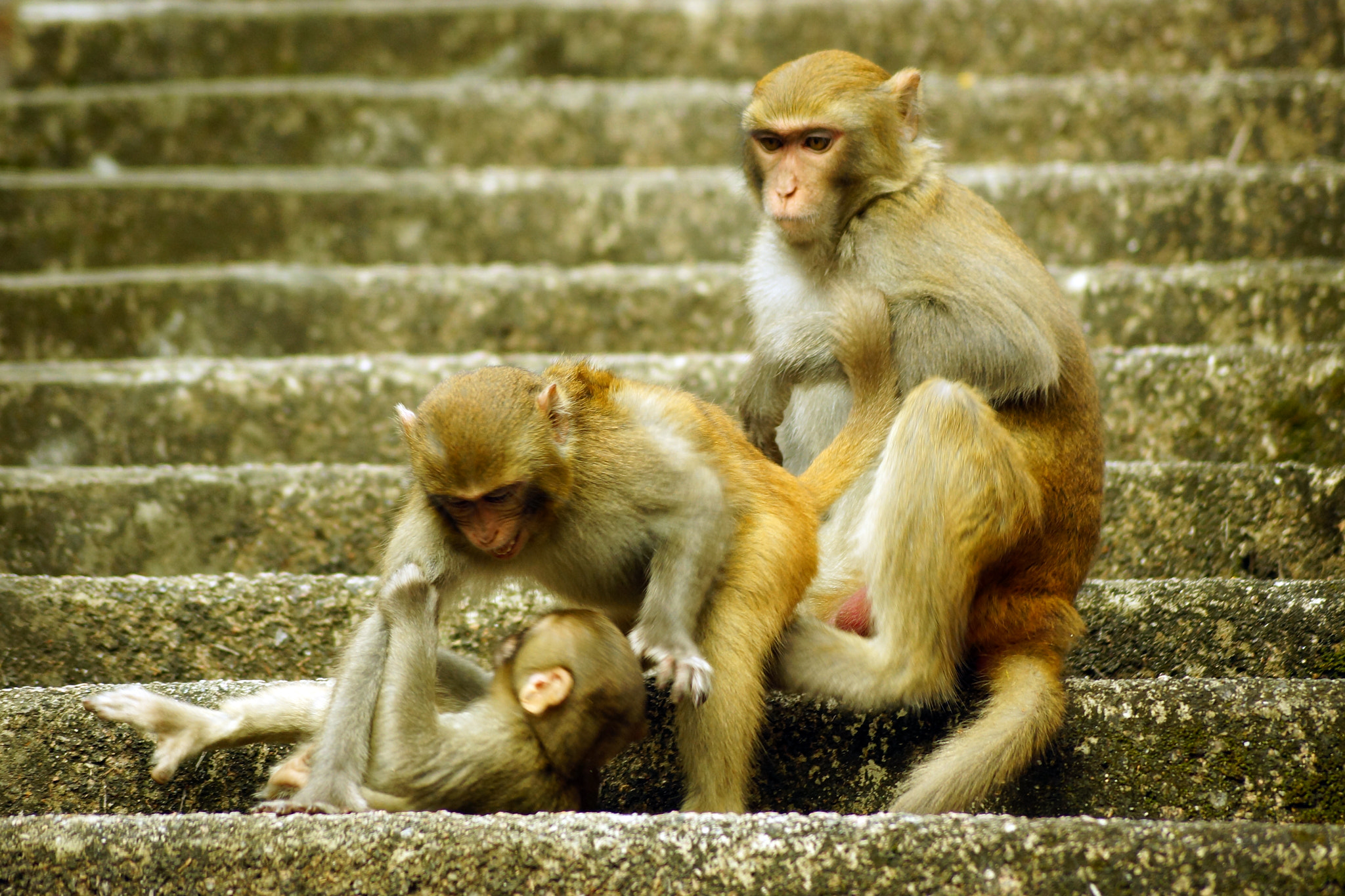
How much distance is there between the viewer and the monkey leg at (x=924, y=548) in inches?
131

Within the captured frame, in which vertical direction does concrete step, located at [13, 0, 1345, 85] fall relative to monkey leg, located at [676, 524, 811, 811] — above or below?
above

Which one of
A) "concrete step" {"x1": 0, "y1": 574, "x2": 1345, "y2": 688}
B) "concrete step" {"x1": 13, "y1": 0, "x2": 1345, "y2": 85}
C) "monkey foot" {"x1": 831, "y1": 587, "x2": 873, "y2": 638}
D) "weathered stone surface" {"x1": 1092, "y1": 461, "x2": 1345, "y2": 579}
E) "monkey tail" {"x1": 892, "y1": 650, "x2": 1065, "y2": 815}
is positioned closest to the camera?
"monkey tail" {"x1": 892, "y1": 650, "x2": 1065, "y2": 815}

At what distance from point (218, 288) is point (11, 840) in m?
3.65

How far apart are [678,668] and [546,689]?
30 cm

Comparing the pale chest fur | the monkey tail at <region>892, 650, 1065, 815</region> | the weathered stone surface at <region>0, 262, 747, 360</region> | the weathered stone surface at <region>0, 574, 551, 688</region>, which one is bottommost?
the weathered stone surface at <region>0, 574, 551, 688</region>

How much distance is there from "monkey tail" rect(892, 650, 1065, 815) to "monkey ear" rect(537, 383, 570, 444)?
1.14 meters

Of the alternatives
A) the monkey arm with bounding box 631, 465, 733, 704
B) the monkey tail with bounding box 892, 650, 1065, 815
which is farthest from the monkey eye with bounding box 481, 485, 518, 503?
the monkey tail with bounding box 892, 650, 1065, 815

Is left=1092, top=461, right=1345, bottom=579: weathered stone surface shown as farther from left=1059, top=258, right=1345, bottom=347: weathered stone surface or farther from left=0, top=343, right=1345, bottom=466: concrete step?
left=1059, top=258, right=1345, bottom=347: weathered stone surface

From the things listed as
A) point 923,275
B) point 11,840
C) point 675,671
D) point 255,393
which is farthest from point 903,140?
point 11,840

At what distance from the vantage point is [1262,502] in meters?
4.26

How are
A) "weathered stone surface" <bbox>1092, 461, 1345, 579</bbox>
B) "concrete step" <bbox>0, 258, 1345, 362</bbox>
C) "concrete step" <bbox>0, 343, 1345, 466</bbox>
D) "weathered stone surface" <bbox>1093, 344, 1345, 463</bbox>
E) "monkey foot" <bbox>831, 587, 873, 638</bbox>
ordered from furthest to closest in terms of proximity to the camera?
"concrete step" <bbox>0, 258, 1345, 362</bbox>
"concrete step" <bbox>0, 343, 1345, 466</bbox>
"weathered stone surface" <bbox>1093, 344, 1345, 463</bbox>
"weathered stone surface" <bbox>1092, 461, 1345, 579</bbox>
"monkey foot" <bbox>831, 587, 873, 638</bbox>

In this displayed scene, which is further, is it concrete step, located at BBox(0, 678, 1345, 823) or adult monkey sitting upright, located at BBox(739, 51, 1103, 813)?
adult monkey sitting upright, located at BBox(739, 51, 1103, 813)

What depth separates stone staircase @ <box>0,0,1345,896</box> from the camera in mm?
2496

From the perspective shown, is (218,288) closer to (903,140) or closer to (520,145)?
(520,145)
